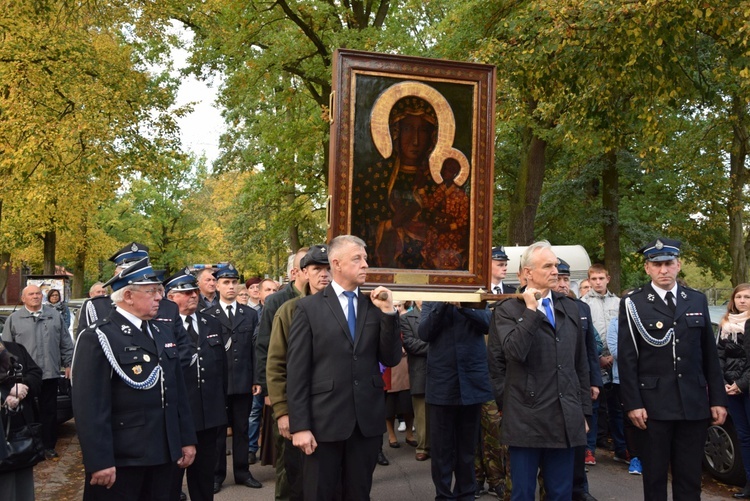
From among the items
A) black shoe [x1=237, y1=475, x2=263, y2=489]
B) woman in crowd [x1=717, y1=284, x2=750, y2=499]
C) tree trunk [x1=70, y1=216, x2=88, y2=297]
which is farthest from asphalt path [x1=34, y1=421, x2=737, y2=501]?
tree trunk [x1=70, y1=216, x2=88, y2=297]

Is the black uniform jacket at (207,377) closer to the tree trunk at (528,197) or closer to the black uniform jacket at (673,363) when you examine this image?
the black uniform jacket at (673,363)

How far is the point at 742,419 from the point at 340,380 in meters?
5.26

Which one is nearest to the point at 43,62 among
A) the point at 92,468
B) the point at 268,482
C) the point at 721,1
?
the point at 268,482

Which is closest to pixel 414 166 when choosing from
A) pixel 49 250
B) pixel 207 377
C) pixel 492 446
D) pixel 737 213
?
pixel 207 377

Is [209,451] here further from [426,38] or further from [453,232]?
[426,38]

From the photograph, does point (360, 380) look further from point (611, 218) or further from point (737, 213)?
point (737, 213)

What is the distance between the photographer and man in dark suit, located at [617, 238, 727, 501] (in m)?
6.07

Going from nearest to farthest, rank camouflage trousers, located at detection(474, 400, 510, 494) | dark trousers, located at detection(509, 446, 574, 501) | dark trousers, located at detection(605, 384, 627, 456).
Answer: dark trousers, located at detection(509, 446, 574, 501), camouflage trousers, located at detection(474, 400, 510, 494), dark trousers, located at detection(605, 384, 627, 456)

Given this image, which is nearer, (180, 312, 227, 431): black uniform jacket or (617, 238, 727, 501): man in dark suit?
(617, 238, 727, 501): man in dark suit

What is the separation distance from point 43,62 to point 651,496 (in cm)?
1656

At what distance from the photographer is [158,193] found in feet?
166

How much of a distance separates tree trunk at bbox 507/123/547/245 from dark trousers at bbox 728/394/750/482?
11.4 metres

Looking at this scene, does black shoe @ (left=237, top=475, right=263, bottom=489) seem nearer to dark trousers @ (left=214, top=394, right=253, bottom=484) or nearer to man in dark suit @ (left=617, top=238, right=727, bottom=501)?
dark trousers @ (left=214, top=394, right=253, bottom=484)

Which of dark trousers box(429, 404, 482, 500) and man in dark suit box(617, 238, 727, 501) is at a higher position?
man in dark suit box(617, 238, 727, 501)
